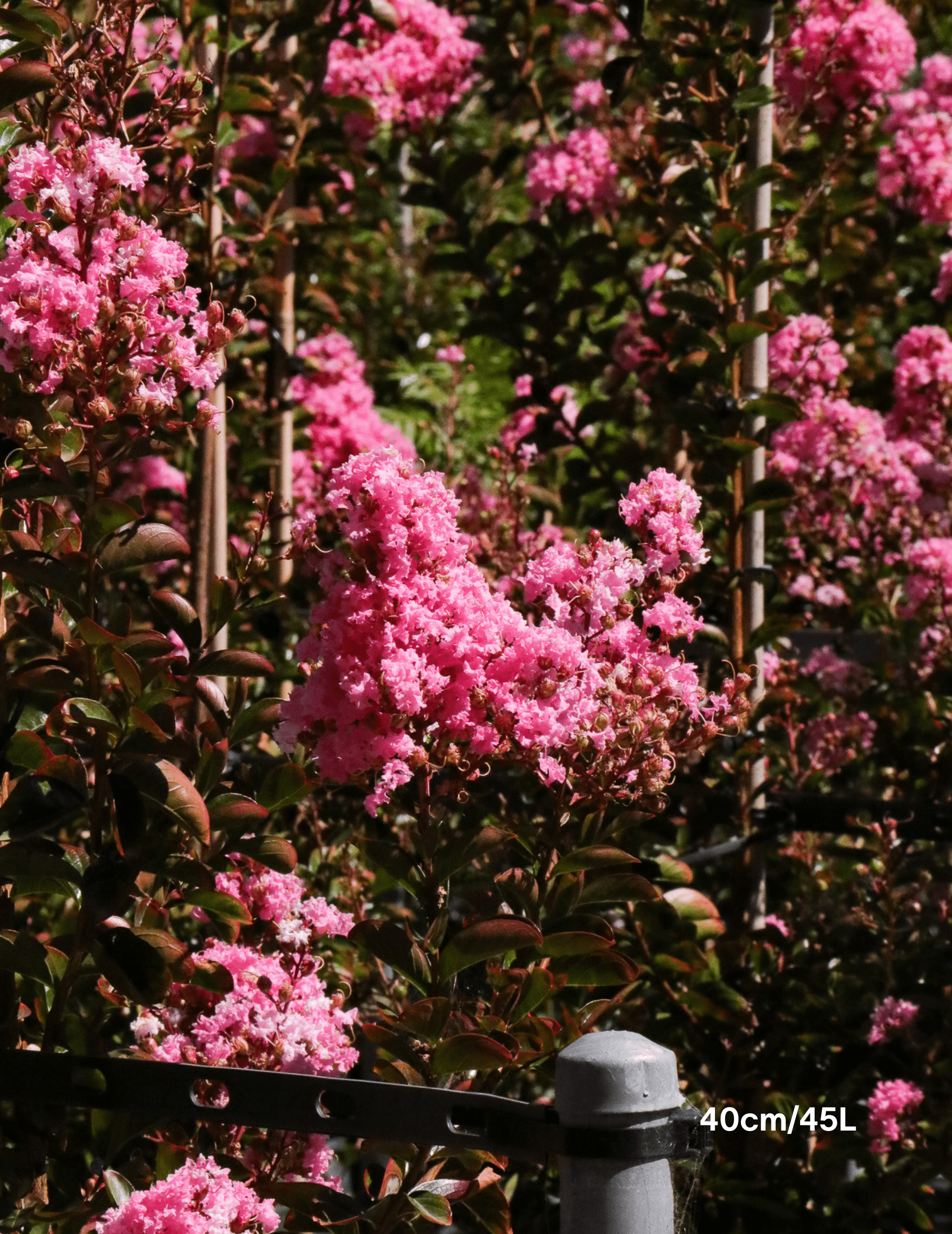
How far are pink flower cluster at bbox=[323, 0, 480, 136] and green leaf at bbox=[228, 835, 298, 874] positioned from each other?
176 centimetres

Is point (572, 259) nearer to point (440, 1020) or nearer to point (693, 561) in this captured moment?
point (693, 561)

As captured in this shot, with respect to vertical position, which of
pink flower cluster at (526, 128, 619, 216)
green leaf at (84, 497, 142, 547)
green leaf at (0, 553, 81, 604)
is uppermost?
pink flower cluster at (526, 128, 619, 216)

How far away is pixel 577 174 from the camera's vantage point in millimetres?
2938

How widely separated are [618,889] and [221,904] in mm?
374

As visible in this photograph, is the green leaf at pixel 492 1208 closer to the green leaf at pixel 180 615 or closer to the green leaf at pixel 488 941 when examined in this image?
the green leaf at pixel 488 941

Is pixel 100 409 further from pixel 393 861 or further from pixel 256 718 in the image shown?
pixel 393 861

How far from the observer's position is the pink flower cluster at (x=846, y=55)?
278 cm

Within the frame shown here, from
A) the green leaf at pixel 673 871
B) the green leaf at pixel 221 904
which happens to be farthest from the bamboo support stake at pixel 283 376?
the green leaf at pixel 221 904

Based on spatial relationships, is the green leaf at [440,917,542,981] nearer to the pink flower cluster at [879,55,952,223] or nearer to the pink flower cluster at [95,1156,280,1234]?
the pink flower cluster at [95,1156,280,1234]

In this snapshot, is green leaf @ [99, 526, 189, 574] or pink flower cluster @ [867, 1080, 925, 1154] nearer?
green leaf @ [99, 526, 189, 574]

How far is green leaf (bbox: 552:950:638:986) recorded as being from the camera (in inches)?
53.2

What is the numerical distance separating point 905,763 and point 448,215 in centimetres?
140

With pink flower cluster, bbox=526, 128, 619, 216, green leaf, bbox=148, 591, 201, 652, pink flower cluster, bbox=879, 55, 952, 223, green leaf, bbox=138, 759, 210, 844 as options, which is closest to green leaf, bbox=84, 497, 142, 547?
green leaf, bbox=148, 591, 201, 652

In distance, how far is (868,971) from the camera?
2232 millimetres
